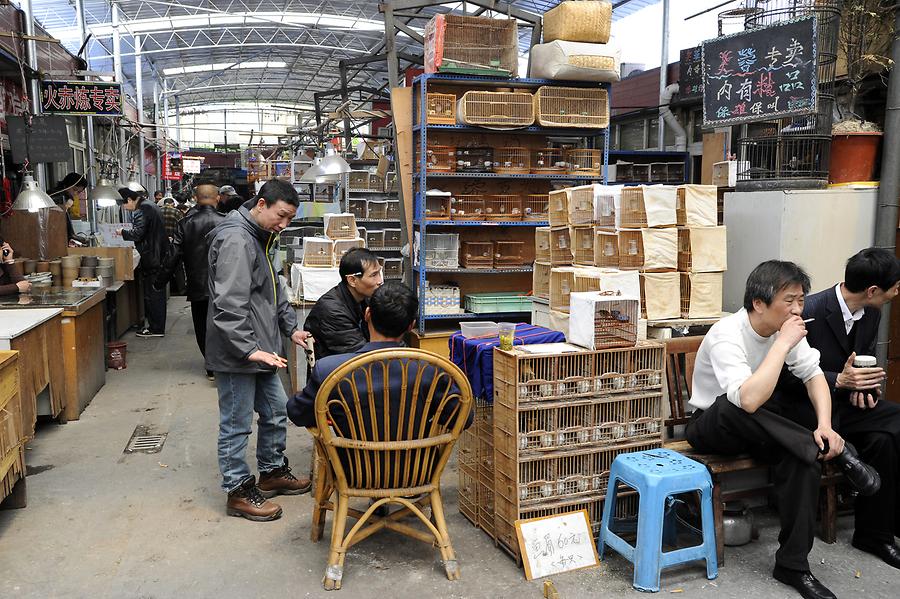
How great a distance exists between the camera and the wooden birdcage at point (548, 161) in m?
6.98

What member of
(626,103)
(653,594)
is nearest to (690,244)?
(653,594)

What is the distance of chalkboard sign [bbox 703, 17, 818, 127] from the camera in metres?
4.48

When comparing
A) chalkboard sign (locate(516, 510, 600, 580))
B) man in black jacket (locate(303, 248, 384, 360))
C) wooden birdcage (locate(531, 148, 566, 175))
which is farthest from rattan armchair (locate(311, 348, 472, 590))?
wooden birdcage (locate(531, 148, 566, 175))

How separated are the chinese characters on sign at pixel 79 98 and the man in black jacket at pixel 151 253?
4.48 ft

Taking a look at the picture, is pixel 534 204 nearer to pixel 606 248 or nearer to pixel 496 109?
pixel 496 109

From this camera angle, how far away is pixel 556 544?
130 inches

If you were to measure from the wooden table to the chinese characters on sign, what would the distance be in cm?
487

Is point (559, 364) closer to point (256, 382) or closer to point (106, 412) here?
point (256, 382)

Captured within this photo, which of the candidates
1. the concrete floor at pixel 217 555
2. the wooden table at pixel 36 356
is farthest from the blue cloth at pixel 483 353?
the wooden table at pixel 36 356

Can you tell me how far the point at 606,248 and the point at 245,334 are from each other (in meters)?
2.49

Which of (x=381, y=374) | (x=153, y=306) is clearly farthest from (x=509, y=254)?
(x=153, y=306)

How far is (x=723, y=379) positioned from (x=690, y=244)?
60.5 inches

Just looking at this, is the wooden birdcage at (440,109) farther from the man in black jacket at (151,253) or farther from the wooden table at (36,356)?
the man in black jacket at (151,253)

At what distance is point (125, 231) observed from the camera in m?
11.0
